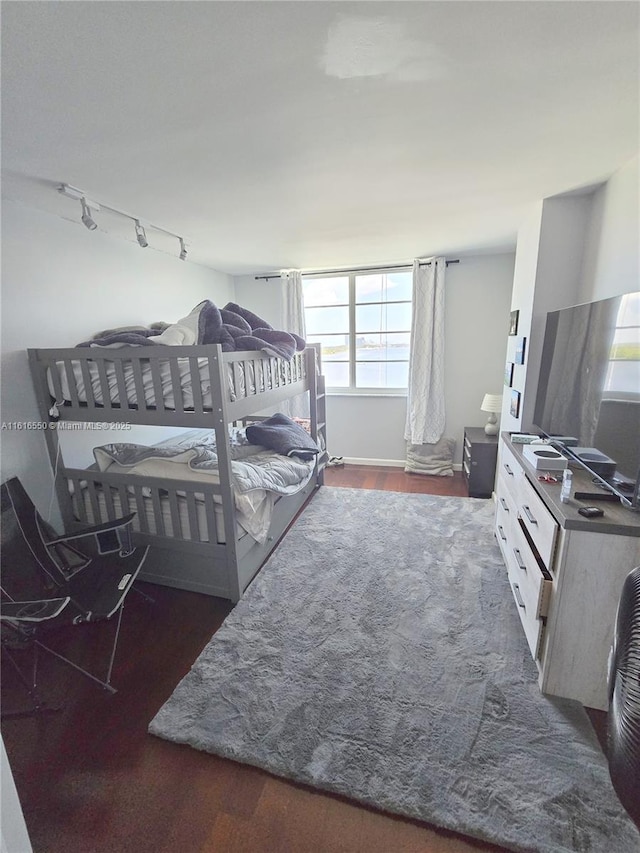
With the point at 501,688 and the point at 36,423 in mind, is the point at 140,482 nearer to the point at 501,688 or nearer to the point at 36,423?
the point at 36,423

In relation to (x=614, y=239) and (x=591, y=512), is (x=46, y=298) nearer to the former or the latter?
(x=591, y=512)

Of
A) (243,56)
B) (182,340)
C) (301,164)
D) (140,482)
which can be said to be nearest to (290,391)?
(182,340)

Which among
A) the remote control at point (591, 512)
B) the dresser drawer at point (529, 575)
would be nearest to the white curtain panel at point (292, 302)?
the dresser drawer at point (529, 575)

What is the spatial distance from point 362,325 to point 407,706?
3561 millimetres

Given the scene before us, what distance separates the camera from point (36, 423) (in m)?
2.12

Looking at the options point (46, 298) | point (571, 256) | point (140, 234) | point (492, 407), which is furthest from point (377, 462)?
point (46, 298)

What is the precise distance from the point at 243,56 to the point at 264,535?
2.08m

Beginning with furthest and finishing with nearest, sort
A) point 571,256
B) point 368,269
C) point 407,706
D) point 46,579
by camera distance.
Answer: point 368,269, point 571,256, point 46,579, point 407,706

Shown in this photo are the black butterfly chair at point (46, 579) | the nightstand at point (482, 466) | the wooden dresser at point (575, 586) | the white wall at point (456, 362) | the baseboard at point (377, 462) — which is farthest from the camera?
the baseboard at point (377, 462)

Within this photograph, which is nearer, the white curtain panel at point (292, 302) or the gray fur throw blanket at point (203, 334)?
the gray fur throw blanket at point (203, 334)

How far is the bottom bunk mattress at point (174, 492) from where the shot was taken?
2.00 m

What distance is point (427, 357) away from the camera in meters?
3.77

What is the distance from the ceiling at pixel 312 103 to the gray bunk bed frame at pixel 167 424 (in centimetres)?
85

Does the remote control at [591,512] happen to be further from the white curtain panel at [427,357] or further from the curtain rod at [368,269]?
the curtain rod at [368,269]
